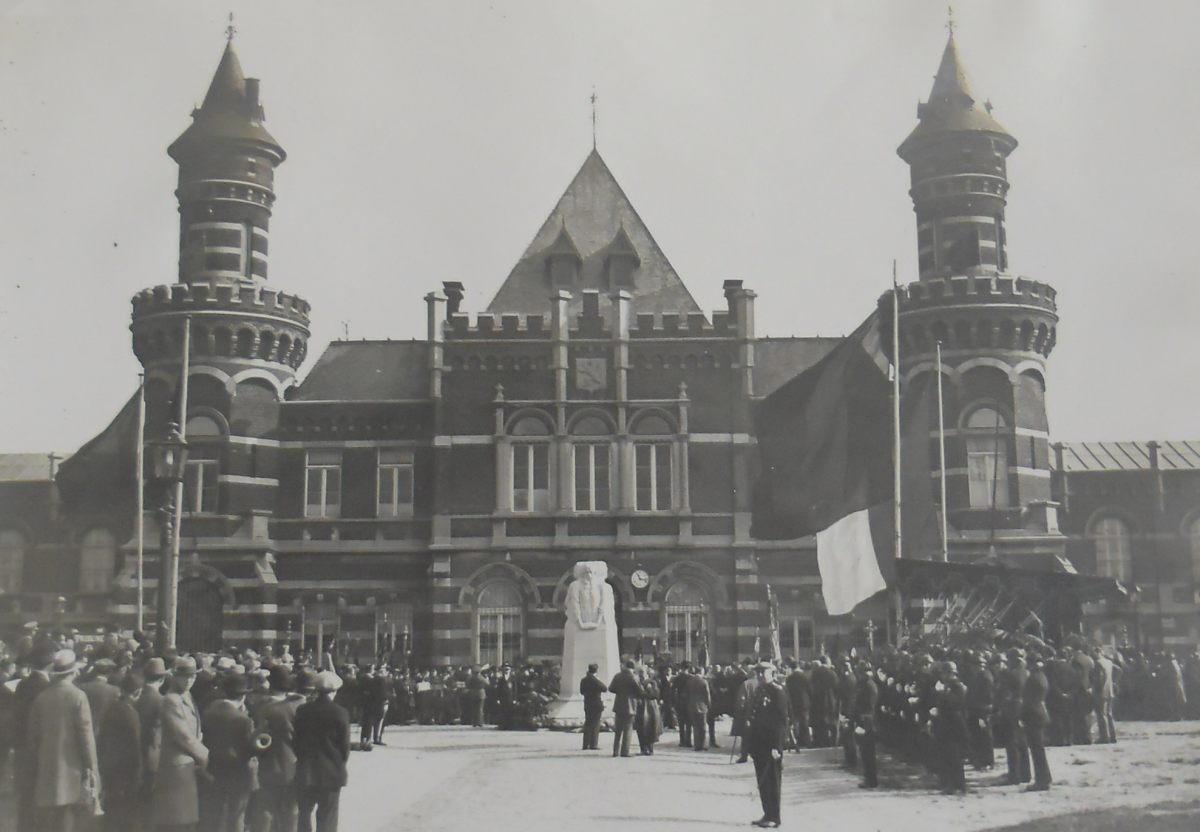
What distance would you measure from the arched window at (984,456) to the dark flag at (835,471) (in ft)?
53.2

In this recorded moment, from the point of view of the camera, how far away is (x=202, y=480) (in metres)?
38.9

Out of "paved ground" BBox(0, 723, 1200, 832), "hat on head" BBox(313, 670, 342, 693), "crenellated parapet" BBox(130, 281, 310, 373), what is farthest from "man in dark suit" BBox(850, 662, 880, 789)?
"crenellated parapet" BBox(130, 281, 310, 373)

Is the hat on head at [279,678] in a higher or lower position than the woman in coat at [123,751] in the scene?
higher

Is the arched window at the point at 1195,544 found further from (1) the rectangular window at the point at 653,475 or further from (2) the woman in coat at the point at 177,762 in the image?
(2) the woman in coat at the point at 177,762

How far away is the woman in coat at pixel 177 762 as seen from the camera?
11.4 m

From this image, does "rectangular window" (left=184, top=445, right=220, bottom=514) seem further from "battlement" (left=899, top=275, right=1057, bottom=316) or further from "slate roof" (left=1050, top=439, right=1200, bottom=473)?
Result: "slate roof" (left=1050, top=439, right=1200, bottom=473)

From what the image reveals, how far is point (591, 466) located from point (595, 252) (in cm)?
748

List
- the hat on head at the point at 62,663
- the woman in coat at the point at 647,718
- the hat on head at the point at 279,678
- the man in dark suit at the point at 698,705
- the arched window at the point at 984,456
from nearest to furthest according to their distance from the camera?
1. the hat on head at the point at 62,663
2. the hat on head at the point at 279,678
3. the woman in coat at the point at 647,718
4. the man in dark suit at the point at 698,705
5. the arched window at the point at 984,456

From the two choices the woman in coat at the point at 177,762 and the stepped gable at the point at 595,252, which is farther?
the stepped gable at the point at 595,252

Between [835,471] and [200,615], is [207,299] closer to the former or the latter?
[200,615]

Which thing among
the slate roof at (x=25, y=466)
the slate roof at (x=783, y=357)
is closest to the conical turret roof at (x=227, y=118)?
the slate roof at (x=25, y=466)

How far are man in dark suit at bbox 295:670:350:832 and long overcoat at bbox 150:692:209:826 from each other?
1016mm

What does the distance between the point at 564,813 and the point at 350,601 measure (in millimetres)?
24978

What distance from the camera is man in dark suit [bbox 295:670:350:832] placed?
40.4 feet
